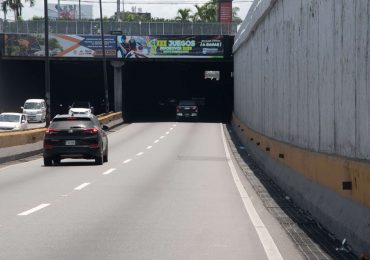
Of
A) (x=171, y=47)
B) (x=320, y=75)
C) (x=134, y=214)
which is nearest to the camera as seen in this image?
(x=134, y=214)

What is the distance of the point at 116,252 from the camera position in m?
9.08

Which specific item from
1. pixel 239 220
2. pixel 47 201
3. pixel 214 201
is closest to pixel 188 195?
pixel 214 201

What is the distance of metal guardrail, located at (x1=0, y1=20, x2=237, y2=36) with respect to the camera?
226 ft

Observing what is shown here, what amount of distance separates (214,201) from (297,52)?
12.8 ft

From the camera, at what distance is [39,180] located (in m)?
20.2

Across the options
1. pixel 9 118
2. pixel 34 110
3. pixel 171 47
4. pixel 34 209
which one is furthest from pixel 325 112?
pixel 34 110

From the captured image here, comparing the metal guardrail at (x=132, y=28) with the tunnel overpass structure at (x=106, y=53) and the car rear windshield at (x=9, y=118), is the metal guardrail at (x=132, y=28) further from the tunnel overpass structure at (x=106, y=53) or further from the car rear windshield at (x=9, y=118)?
the car rear windshield at (x=9, y=118)

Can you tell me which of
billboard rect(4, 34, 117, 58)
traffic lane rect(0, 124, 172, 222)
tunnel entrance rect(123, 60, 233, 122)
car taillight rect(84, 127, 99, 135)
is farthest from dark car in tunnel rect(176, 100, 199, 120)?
car taillight rect(84, 127, 99, 135)

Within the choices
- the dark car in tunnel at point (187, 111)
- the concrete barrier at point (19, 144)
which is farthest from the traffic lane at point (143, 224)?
the dark car in tunnel at point (187, 111)

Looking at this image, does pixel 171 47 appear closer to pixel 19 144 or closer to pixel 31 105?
pixel 31 105

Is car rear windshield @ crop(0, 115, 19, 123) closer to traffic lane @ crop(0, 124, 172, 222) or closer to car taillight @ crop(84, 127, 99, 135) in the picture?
traffic lane @ crop(0, 124, 172, 222)

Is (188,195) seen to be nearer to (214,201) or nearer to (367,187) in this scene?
(214,201)

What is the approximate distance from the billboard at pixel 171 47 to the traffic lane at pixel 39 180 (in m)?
32.2

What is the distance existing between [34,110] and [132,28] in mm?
12047
